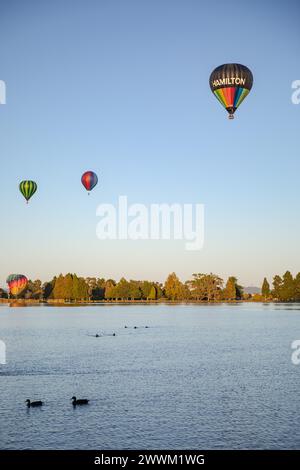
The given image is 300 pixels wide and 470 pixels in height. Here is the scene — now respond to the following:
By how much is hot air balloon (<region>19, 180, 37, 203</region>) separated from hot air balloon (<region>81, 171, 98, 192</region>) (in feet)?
30.1

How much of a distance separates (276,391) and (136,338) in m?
51.1

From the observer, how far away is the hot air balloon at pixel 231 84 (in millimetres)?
70000

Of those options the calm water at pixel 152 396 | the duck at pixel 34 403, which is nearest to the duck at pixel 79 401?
the calm water at pixel 152 396

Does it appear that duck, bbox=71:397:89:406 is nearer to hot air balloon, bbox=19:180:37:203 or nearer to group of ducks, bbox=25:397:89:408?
group of ducks, bbox=25:397:89:408

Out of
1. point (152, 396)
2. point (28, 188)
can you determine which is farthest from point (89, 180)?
point (152, 396)

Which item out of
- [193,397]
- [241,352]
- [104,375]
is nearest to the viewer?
[193,397]

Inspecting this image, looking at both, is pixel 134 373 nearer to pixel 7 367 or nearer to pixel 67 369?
pixel 67 369

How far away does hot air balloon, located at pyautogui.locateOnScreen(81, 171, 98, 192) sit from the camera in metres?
103

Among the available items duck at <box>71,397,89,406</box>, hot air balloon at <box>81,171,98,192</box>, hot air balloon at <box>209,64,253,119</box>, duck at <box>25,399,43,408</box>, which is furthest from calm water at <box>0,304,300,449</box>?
hot air balloon at <box>81,171,98,192</box>

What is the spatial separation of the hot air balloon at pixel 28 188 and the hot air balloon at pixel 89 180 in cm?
917

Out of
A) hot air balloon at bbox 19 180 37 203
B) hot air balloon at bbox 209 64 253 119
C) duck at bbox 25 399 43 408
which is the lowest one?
duck at bbox 25 399 43 408
